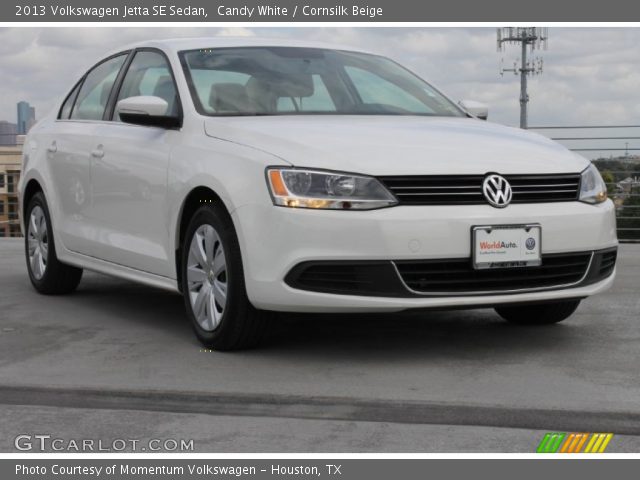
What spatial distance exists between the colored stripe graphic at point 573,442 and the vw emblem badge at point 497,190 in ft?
4.73

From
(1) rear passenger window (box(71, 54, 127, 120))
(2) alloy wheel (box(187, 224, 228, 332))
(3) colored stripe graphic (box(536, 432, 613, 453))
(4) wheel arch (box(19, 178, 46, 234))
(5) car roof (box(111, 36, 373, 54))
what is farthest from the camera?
(4) wheel arch (box(19, 178, 46, 234))

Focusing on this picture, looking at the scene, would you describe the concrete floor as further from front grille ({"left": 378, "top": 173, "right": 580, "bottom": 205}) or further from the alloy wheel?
front grille ({"left": 378, "top": 173, "right": 580, "bottom": 205})

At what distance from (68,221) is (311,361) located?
2658 millimetres

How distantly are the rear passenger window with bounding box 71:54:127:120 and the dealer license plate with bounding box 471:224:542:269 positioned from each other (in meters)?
3.01

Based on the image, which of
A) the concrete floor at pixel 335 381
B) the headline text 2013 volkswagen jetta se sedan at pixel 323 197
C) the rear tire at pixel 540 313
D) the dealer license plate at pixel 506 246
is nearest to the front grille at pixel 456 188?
the headline text 2013 volkswagen jetta se sedan at pixel 323 197

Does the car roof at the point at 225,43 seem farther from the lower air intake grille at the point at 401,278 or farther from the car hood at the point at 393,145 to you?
the lower air intake grille at the point at 401,278

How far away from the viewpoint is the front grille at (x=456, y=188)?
211 inches

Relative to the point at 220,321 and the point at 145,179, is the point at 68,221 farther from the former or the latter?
the point at 220,321

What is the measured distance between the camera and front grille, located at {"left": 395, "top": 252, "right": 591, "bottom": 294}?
17.8 ft

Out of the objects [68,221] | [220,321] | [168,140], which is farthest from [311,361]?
[68,221]

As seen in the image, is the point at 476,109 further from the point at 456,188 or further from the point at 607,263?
the point at 456,188

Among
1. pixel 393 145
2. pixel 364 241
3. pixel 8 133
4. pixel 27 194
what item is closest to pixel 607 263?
pixel 393 145

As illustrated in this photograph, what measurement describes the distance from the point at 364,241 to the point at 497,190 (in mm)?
681

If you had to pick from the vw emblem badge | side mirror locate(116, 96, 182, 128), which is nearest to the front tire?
side mirror locate(116, 96, 182, 128)
